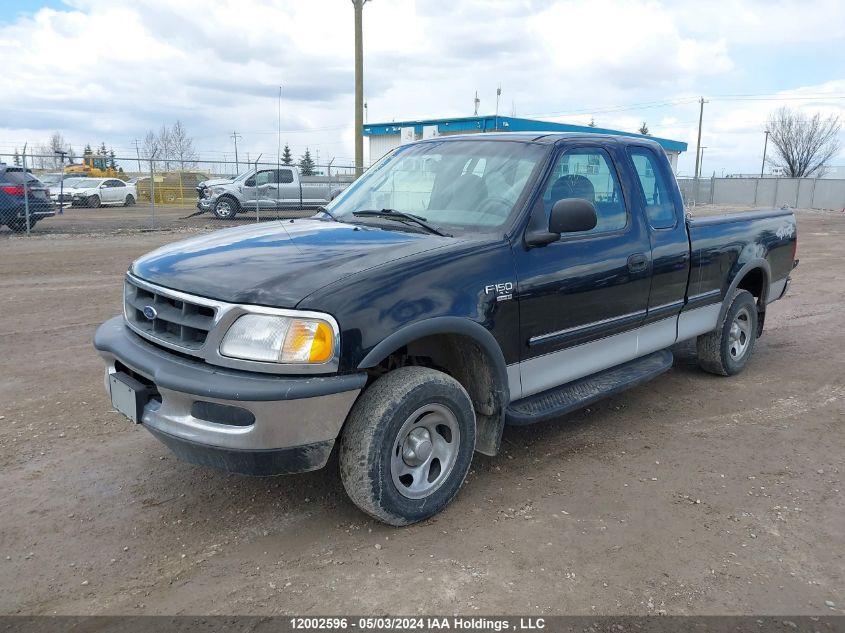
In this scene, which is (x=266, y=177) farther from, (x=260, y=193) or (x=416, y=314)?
(x=416, y=314)

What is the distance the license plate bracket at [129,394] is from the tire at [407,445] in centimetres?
96

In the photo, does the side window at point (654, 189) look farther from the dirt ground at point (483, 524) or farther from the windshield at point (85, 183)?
the windshield at point (85, 183)

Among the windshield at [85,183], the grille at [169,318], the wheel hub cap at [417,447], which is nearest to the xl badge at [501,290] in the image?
the wheel hub cap at [417,447]

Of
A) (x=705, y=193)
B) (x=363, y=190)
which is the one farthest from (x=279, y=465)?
(x=705, y=193)

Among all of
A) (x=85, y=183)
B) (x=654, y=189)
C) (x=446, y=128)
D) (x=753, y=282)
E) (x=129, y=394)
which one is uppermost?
(x=446, y=128)

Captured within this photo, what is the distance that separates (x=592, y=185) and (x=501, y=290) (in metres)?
1.28

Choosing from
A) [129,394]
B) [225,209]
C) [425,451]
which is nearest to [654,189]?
[425,451]

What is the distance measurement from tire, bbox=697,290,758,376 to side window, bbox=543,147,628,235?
1864mm

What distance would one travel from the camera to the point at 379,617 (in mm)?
2752

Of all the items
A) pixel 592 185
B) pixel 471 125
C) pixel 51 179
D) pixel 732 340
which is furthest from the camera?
pixel 471 125

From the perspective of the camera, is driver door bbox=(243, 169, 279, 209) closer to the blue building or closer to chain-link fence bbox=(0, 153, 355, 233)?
chain-link fence bbox=(0, 153, 355, 233)

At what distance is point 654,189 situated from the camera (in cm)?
497

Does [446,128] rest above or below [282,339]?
above

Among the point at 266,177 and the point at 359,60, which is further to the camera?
the point at 266,177
